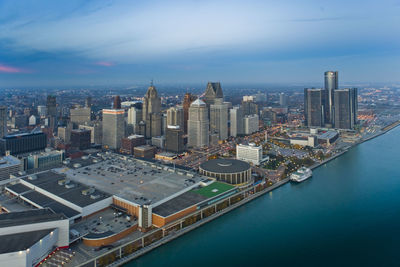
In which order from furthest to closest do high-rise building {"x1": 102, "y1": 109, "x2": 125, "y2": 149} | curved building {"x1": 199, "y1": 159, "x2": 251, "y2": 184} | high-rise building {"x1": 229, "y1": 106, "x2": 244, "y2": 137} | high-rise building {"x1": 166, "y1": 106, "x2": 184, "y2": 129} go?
high-rise building {"x1": 229, "y1": 106, "x2": 244, "y2": 137}
high-rise building {"x1": 166, "y1": 106, "x2": 184, "y2": 129}
high-rise building {"x1": 102, "y1": 109, "x2": 125, "y2": 149}
curved building {"x1": 199, "y1": 159, "x2": 251, "y2": 184}

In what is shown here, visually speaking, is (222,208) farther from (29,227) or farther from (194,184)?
(29,227)

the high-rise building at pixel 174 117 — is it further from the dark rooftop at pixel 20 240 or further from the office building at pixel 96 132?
the dark rooftop at pixel 20 240

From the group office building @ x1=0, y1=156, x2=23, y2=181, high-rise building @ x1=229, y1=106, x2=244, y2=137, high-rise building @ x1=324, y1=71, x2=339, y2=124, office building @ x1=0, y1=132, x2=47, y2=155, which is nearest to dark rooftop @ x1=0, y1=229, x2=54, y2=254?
office building @ x1=0, y1=156, x2=23, y2=181

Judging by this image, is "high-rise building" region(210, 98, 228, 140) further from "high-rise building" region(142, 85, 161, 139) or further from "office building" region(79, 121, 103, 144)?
"office building" region(79, 121, 103, 144)

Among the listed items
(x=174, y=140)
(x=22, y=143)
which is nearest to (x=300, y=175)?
(x=174, y=140)

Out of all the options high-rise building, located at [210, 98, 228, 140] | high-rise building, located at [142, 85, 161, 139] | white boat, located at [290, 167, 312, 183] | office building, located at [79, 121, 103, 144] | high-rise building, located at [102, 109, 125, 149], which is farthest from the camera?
high-rise building, located at [210, 98, 228, 140]

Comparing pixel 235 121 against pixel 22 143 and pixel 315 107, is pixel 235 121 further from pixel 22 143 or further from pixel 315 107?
pixel 22 143
